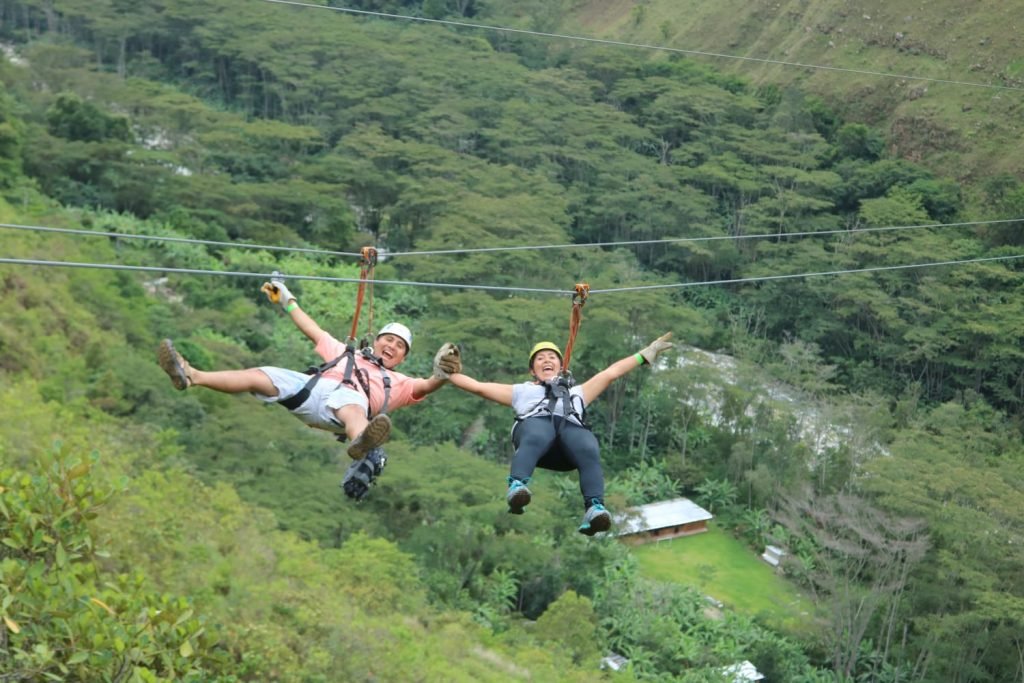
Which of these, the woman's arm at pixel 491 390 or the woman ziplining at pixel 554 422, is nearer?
the woman ziplining at pixel 554 422

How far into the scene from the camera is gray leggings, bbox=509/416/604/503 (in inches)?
206

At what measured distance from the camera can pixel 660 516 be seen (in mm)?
20844

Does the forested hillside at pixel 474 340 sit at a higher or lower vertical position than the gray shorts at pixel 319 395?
lower

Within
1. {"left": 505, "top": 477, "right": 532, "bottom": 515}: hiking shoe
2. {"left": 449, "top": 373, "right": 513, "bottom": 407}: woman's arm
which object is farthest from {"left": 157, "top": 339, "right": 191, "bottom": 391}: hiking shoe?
{"left": 505, "top": 477, "right": 532, "bottom": 515}: hiking shoe

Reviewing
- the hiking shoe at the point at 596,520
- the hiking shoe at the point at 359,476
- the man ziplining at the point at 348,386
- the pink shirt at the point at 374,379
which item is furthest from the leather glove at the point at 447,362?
the hiking shoe at the point at 596,520

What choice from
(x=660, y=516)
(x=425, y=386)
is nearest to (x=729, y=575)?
(x=660, y=516)

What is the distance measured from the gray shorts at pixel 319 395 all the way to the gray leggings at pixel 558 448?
72 cm

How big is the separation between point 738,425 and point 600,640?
8.19 meters

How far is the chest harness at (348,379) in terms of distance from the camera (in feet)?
17.3

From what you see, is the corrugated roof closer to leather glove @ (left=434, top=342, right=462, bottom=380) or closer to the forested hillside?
the forested hillside

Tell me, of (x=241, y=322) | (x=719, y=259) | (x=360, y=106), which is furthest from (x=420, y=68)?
(x=241, y=322)

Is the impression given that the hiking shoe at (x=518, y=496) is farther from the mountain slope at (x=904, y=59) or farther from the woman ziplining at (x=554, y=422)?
the mountain slope at (x=904, y=59)

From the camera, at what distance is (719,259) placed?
3053 cm

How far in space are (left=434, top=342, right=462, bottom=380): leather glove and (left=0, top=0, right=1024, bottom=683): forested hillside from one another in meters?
0.60
